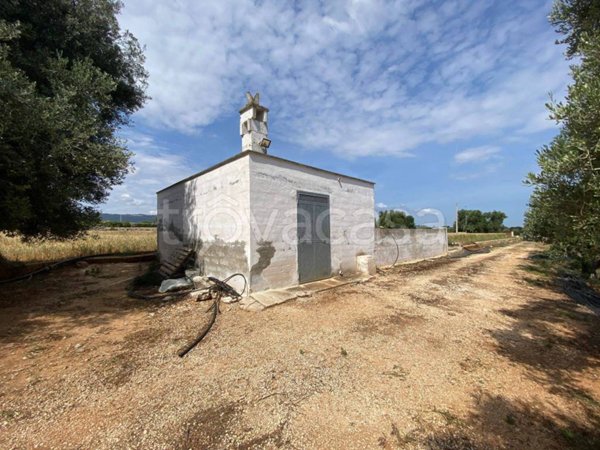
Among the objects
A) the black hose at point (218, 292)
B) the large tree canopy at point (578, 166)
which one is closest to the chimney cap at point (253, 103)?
the black hose at point (218, 292)

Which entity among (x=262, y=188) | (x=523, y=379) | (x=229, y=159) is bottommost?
(x=523, y=379)

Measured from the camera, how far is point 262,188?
6555 millimetres

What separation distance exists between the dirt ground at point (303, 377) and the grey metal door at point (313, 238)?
1.83 meters

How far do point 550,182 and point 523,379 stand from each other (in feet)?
7.95

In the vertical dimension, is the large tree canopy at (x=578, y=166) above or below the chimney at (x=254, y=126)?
below

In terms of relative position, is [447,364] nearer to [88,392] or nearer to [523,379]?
[523,379]

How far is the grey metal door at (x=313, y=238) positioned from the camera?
7.45 metres

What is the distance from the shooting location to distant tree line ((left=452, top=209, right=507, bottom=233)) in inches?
2189

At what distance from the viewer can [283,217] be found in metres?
6.99

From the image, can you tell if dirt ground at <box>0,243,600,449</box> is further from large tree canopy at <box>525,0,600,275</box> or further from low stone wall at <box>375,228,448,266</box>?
low stone wall at <box>375,228,448,266</box>

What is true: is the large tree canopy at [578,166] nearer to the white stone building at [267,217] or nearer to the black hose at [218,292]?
the white stone building at [267,217]

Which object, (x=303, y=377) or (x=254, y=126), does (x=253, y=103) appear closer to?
(x=254, y=126)

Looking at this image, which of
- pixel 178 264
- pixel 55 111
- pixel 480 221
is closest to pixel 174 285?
pixel 178 264

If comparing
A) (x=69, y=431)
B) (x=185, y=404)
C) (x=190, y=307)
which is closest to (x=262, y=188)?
(x=190, y=307)
